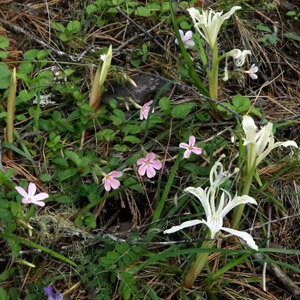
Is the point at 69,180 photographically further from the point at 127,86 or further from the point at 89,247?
the point at 127,86

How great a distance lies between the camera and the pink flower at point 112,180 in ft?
6.24

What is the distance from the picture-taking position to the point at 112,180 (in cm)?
191

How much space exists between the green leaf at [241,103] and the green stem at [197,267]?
2.36 ft

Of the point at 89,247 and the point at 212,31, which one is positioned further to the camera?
the point at 212,31

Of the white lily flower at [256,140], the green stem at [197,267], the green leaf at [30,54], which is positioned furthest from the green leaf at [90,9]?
the green stem at [197,267]

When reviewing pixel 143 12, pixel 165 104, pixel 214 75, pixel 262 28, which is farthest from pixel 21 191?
pixel 262 28

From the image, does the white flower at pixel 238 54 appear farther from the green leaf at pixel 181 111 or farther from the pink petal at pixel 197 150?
the pink petal at pixel 197 150

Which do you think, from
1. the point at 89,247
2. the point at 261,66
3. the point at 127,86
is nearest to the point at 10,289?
the point at 89,247

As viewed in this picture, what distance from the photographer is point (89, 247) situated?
73.5 inches

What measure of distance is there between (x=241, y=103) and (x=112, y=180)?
0.69m

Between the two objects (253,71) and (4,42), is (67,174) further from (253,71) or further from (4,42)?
(253,71)

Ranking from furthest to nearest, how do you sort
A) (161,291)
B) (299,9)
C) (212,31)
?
1. (299,9)
2. (212,31)
3. (161,291)

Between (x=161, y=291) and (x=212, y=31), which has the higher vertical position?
(x=212, y=31)

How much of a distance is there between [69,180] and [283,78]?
3.98 ft
